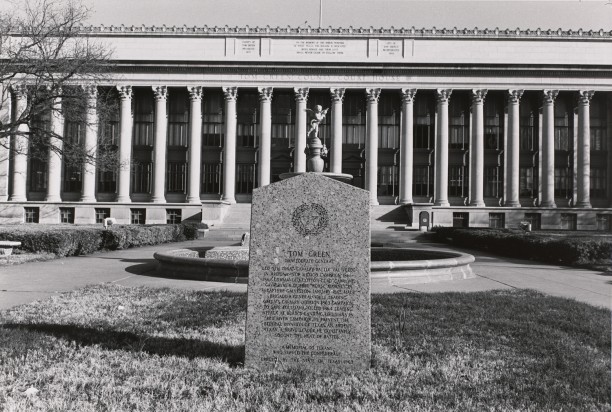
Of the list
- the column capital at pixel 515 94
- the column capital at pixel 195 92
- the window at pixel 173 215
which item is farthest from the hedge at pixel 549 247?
the column capital at pixel 195 92

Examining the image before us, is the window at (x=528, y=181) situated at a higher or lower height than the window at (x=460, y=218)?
higher

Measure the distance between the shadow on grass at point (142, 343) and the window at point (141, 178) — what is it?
4199 centimetres

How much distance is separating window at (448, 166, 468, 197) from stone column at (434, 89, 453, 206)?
3085mm

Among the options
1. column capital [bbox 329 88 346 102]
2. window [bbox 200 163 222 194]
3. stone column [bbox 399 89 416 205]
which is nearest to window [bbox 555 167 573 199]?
stone column [bbox 399 89 416 205]

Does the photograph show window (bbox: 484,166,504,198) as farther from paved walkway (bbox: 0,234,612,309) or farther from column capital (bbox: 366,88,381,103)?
paved walkway (bbox: 0,234,612,309)

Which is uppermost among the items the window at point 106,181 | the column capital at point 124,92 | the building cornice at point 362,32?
the building cornice at point 362,32

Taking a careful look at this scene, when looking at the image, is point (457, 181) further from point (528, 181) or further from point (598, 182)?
point (598, 182)

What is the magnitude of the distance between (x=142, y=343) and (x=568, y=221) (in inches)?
1754

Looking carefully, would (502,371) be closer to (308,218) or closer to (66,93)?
(308,218)

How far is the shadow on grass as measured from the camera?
19.5 feet

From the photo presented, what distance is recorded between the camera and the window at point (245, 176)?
47.9 meters

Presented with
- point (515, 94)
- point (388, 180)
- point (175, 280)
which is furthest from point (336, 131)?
point (175, 280)

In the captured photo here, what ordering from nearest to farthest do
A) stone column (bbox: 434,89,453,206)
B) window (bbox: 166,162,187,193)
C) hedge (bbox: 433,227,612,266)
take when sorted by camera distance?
hedge (bbox: 433,227,612,266)
stone column (bbox: 434,89,453,206)
window (bbox: 166,162,187,193)

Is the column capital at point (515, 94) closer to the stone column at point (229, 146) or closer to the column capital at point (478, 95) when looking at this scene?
the column capital at point (478, 95)
